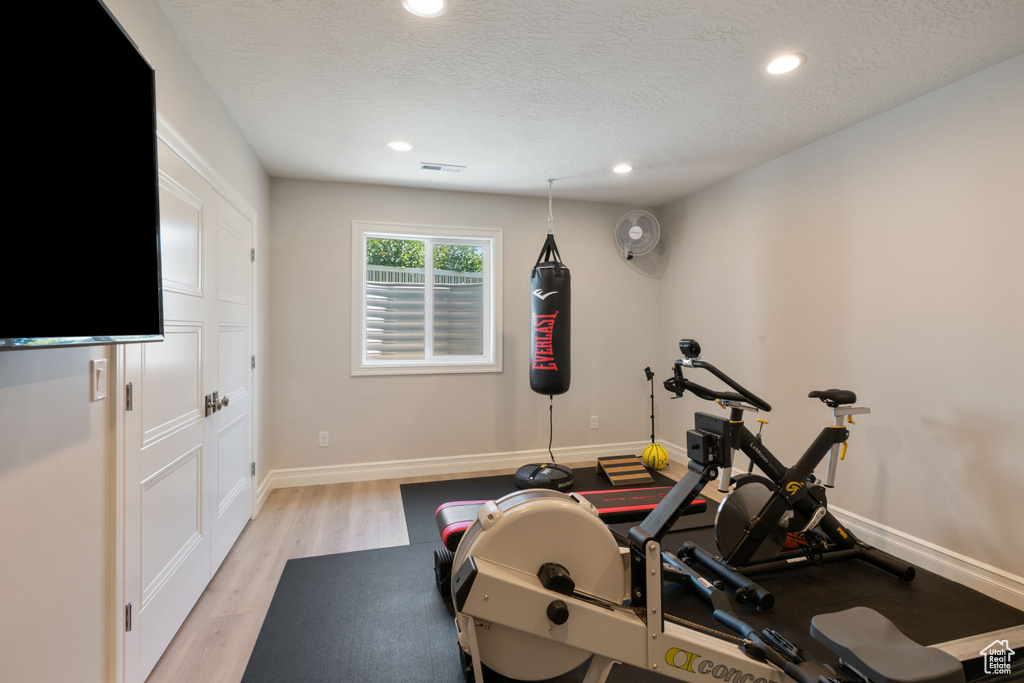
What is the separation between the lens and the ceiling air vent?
354 centimetres

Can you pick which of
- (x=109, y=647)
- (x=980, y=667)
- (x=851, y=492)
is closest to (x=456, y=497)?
(x=109, y=647)

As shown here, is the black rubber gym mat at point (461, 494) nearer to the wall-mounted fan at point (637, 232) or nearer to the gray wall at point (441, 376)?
the gray wall at point (441, 376)

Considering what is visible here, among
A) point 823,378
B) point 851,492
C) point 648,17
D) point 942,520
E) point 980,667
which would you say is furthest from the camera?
point 823,378

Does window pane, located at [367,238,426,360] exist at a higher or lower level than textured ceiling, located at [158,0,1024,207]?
lower

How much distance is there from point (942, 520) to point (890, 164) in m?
1.93

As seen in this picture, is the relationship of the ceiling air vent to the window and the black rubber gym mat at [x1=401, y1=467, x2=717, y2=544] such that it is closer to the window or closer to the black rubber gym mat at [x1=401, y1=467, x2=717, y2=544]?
the window

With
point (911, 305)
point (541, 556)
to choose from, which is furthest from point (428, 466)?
point (911, 305)

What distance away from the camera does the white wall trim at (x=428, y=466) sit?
149 inches

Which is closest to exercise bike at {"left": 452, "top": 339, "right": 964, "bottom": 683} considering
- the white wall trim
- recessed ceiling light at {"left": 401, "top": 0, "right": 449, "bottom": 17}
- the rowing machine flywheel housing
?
the rowing machine flywheel housing

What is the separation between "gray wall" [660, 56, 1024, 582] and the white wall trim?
5.05 feet

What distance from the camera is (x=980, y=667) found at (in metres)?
1.59

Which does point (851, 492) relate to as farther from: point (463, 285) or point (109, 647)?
point (109, 647)

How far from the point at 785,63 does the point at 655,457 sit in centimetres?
304

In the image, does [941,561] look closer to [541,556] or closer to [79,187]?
[541,556]
